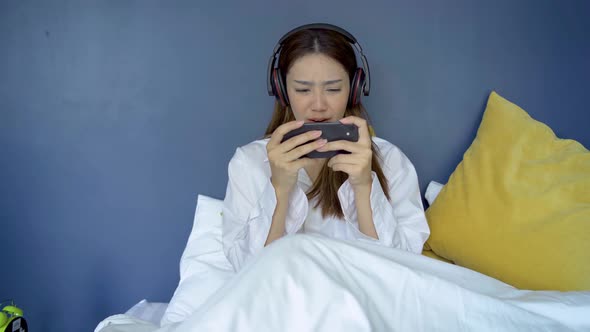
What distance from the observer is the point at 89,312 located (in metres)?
1.61

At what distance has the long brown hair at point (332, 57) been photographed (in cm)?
123

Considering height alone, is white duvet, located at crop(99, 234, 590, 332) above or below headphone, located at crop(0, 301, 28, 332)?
above

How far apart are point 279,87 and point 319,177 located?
11.7 inches

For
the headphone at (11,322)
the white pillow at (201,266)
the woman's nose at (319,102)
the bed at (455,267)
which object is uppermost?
the woman's nose at (319,102)

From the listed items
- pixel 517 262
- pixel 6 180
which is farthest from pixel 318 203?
pixel 6 180

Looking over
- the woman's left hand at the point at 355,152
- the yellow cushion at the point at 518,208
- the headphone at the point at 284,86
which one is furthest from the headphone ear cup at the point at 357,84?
the yellow cushion at the point at 518,208

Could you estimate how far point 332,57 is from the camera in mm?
1226

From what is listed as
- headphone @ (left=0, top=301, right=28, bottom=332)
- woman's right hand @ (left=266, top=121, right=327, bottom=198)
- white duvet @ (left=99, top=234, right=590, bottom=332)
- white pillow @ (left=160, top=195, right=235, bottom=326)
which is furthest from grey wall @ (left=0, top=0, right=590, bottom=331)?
white duvet @ (left=99, top=234, right=590, bottom=332)

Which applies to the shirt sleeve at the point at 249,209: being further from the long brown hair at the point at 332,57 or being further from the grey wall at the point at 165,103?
the grey wall at the point at 165,103

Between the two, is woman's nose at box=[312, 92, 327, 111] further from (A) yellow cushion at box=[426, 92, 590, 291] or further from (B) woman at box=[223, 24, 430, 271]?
(A) yellow cushion at box=[426, 92, 590, 291]

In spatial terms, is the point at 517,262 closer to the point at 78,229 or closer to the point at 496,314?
the point at 496,314

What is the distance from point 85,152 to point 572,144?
1.49m

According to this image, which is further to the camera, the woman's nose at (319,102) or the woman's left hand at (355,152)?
the woman's nose at (319,102)

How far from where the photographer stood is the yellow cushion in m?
1.12
